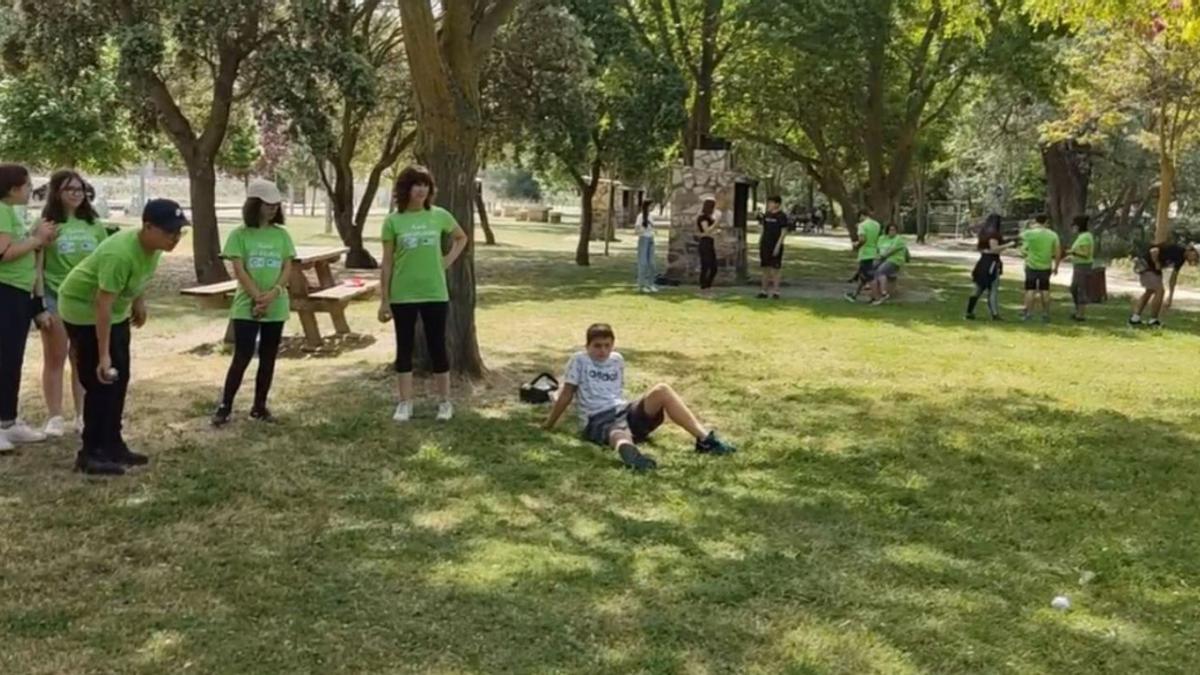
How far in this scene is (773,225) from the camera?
644 inches

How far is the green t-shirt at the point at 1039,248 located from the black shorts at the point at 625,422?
907 cm

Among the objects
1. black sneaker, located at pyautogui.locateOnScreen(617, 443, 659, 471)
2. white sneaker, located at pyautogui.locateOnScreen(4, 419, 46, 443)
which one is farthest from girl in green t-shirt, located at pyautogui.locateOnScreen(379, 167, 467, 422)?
white sneaker, located at pyautogui.locateOnScreen(4, 419, 46, 443)

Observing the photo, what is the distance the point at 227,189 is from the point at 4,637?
68.3 m

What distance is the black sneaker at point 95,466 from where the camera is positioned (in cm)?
562

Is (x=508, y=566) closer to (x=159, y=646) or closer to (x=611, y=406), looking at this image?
(x=159, y=646)

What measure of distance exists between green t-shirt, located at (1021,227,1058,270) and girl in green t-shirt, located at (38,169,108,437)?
442 inches

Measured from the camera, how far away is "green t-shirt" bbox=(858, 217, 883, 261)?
16072 millimetres

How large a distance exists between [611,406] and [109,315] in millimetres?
2791

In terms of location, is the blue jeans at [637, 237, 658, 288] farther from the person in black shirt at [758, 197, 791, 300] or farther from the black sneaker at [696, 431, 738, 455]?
the black sneaker at [696, 431, 738, 455]

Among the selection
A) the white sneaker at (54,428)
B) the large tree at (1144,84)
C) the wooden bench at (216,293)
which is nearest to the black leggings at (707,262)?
the large tree at (1144,84)

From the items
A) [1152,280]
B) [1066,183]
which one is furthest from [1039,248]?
[1066,183]

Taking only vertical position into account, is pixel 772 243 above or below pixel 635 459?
above

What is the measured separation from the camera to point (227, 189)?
67.9 metres

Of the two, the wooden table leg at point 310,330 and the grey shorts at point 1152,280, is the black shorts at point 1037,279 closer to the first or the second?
the grey shorts at point 1152,280
